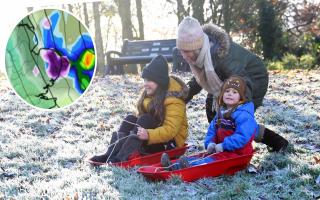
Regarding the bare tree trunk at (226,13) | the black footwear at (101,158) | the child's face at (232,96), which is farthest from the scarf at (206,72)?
the bare tree trunk at (226,13)

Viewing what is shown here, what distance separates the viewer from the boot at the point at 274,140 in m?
5.07

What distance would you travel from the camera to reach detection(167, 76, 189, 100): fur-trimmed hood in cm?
501

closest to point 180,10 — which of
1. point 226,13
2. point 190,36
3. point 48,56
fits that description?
point 226,13

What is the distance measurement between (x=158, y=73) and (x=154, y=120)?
0.48m

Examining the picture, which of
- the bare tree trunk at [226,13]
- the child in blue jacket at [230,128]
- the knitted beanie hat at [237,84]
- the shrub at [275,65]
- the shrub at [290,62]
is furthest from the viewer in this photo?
the bare tree trunk at [226,13]

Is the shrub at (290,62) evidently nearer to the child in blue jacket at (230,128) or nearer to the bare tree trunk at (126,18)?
the bare tree trunk at (126,18)

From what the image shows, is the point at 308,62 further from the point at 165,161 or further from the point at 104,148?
the point at 165,161

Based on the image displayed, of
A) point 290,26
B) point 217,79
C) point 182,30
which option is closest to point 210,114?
point 217,79

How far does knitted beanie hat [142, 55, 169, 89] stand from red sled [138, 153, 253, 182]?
0.92 metres

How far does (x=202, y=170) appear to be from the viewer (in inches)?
169

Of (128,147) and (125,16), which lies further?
(125,16)

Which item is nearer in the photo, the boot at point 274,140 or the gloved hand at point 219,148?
the gloved hand at point 219,148

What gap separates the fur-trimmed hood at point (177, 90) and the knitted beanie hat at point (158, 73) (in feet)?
0.20

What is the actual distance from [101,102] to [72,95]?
5544mm
